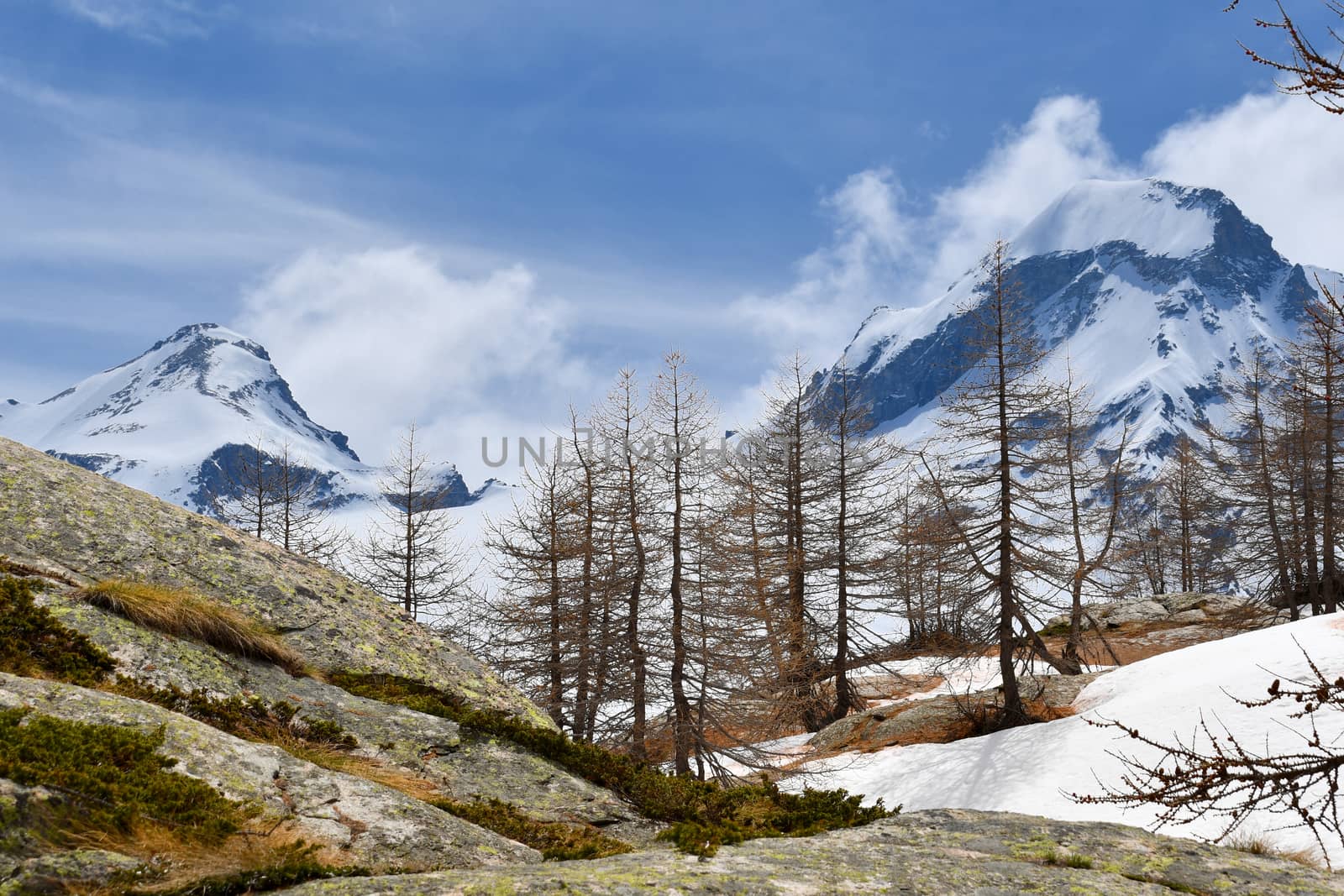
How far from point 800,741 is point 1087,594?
9.81 metres

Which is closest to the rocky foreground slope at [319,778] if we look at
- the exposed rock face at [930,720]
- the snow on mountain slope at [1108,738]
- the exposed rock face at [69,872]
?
the exposed rock face at [69,872]

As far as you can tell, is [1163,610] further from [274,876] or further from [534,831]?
[274,876]

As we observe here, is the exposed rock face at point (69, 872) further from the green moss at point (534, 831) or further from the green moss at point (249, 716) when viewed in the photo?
the green moss at point (534, 831)

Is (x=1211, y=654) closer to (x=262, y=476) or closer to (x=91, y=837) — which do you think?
(x=91, y=837)

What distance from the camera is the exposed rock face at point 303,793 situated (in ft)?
13.0

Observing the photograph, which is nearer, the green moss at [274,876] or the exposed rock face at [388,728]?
the green moss at [274,876]

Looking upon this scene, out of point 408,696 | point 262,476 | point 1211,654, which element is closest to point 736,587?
point 1211,654

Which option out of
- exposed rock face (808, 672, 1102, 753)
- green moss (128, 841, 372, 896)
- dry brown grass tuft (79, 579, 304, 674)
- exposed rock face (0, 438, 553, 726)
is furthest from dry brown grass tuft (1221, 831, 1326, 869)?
exposed rock face (808, 672, 1102, 753)

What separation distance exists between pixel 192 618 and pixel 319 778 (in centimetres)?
241

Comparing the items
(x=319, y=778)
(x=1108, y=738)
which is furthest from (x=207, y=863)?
(x=1108, y=738)

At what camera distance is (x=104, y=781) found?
351cm

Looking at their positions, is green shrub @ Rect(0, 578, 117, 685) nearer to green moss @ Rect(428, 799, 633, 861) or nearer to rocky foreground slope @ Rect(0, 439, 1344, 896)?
rocky foreground slope @ Rect(0, 439, 1344, 896)

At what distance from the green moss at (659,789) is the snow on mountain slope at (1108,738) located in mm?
7822

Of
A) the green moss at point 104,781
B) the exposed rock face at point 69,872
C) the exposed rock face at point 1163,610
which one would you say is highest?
the exposed rock face at point 1163,610
